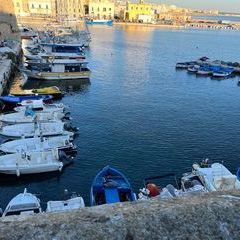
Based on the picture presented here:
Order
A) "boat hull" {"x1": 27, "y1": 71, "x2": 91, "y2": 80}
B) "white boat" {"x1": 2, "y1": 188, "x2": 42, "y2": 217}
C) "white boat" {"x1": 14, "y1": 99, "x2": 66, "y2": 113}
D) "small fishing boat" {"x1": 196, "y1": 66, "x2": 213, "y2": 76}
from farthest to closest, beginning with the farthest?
"small fishing boat" {"x1": 196, "y1": 66, "x2": 213, "y2": 76} → "boat hull" {"x1": 27, "y1": 71, "x2": 91, "y2": 80} → "white boat" {"x1": 14, "y1": 99, "x2": 66, "y2": 113} → "white boat" {"x1": 2, "y1": 188, "x2": 42, "y2": 217}

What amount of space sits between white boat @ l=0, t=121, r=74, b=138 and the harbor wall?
24.0m

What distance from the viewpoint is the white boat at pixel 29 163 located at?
75.8 feet

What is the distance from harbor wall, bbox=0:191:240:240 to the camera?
14.5 feet

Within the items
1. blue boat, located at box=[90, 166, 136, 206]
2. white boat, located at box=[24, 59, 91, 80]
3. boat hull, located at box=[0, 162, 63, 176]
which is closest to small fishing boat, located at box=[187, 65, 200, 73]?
white boat, located at box=[24, 59, 91, 80]

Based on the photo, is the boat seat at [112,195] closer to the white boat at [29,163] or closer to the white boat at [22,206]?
the white boat at [22,206]

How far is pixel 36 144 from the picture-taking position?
25.9m

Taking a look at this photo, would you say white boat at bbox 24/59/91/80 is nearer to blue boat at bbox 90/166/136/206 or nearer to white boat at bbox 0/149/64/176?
white boat at bbox 0/149/64/176

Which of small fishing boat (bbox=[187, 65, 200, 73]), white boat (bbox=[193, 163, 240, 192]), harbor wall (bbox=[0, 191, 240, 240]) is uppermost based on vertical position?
harbor wall (bbox=[0, 191, 240, 240])

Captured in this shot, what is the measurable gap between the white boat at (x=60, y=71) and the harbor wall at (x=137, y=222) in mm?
49043

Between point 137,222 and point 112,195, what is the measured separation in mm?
14887

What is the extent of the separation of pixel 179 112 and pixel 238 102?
10698 millimetres

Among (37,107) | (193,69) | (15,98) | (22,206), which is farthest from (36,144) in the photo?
(193,69)

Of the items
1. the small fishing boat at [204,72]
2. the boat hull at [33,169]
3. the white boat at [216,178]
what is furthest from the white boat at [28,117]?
the small fishing boat at [204,72]

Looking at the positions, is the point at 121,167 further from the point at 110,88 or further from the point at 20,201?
the point at 110,88
